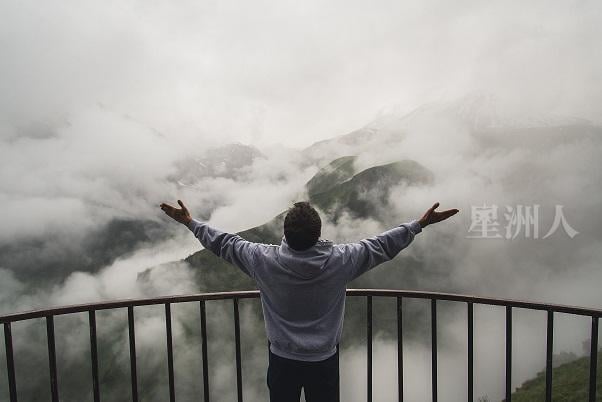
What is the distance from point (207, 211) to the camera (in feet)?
269

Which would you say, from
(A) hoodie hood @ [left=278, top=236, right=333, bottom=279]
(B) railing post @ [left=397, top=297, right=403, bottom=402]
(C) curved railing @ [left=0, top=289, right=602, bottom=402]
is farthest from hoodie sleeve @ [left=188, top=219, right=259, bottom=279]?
(B) railing post @ [left=397, top=297, right=403, bottom=402]

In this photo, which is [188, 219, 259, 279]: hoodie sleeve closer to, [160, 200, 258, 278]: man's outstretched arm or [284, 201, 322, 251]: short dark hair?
[160, 200, 258, 278]: man's outstretched arm

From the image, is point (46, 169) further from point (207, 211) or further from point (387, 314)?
point (387, 314)

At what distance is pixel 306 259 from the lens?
1723 millimetres

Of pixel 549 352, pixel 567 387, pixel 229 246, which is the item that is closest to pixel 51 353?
pixel 229 246

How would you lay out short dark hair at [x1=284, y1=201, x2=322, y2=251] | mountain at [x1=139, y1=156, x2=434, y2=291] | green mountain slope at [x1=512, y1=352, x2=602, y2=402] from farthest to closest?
mountain at [x1=139, y1=156, x2=434, y2=291] → green mountain slope at [x1=512, y1=352, x2=602, y2=402] → short dark hair at [x1=284, y1=201, x2=322, y2=251]

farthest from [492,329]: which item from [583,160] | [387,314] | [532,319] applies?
[583,160]

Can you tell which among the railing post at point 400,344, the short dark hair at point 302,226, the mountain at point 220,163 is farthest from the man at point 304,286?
the mountain at point 220,163

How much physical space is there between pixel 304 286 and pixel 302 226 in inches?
10.5

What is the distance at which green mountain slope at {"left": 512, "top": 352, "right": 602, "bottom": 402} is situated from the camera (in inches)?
1774

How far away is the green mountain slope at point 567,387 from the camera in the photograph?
4507 cm

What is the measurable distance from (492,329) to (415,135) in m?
56.7

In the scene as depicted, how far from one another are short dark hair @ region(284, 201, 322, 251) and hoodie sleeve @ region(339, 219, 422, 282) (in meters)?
0.19

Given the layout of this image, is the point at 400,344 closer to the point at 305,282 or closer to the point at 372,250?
the point at 372,250
